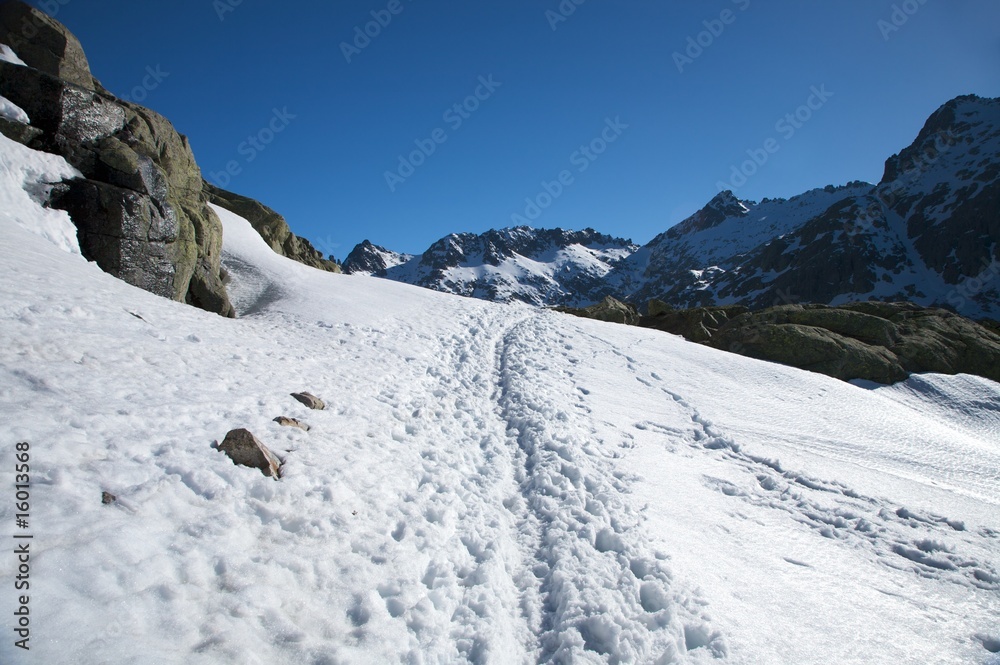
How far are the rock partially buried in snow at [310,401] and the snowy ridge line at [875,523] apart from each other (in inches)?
349

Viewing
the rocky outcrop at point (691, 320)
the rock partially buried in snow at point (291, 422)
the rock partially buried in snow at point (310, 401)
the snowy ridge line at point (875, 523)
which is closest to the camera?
the snowy ridge line at point (875, 523)

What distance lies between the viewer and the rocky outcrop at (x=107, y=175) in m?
13.7

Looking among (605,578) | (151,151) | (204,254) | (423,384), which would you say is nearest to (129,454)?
(605,578)

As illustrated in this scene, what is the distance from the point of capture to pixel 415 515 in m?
7.07

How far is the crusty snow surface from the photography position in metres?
4.42

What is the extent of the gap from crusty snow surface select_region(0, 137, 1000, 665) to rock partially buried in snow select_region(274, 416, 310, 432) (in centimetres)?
21

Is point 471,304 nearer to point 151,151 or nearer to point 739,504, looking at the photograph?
point 151,151

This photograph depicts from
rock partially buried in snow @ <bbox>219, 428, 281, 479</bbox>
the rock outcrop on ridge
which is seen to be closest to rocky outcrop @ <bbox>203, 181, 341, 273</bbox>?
rock partially buried in snow @ <bbox>219, 428, 281, 479</bbox>

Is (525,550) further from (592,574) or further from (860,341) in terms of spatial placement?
(860,341)

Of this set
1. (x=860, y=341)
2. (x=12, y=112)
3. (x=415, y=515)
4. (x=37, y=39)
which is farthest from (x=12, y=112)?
(x=860, y=341)

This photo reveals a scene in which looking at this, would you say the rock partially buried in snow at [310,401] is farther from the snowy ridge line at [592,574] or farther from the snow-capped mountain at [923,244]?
the snow-capped mountain at [923,244]

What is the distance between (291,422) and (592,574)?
5.84 meters

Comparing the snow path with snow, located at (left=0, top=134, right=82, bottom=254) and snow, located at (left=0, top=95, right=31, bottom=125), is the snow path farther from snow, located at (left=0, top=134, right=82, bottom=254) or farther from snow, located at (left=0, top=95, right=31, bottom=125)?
snow, located at (left=0, top=95, right=31, bottom=125)

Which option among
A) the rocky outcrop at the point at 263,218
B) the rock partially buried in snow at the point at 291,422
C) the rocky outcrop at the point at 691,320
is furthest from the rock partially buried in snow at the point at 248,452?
the rocky outcrop at the point at 263,218
